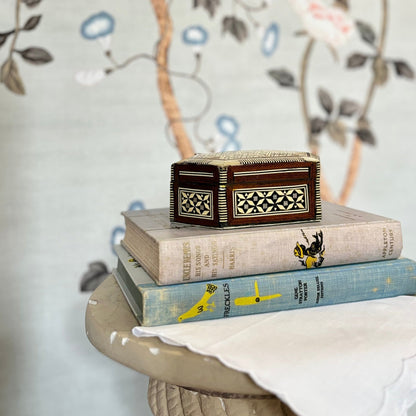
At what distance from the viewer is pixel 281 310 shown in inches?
23.9

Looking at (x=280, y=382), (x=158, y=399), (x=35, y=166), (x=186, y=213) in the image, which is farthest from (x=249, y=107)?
(x=280, y=382)

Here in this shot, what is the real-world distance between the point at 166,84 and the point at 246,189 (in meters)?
0.60

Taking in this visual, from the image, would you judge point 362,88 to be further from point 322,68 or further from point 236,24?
point 236,24

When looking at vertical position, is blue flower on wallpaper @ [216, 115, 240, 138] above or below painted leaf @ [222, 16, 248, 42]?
below

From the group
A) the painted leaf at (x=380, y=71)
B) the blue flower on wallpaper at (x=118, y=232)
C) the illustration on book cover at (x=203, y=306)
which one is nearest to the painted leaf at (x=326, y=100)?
the painted leaf at (x=380, y=71)

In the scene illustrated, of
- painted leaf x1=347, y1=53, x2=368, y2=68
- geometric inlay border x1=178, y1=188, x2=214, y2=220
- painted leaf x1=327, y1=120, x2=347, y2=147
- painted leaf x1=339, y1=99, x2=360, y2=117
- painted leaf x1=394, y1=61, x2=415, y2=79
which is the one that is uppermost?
painted leaf x1=347, y1=53, x2=368, y2=68

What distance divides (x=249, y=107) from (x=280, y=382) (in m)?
0.84

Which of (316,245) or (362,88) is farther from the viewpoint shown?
(362,88)

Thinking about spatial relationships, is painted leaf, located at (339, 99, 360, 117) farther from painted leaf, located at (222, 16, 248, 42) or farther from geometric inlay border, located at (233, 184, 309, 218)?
geometric inlay border, located at (233, 184, 309, 218)

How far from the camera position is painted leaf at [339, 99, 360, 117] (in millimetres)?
1307

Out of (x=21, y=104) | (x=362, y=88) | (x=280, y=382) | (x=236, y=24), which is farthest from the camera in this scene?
(x=362, y=88)

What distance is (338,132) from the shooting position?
4.31ft

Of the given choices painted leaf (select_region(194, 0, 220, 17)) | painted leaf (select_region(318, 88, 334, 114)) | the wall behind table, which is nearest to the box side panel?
the wall behind table

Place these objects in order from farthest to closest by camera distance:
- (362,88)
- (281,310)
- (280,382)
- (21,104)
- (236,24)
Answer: (362,88)
(236,24)
(21,104)
(281,310)
(280,382)
